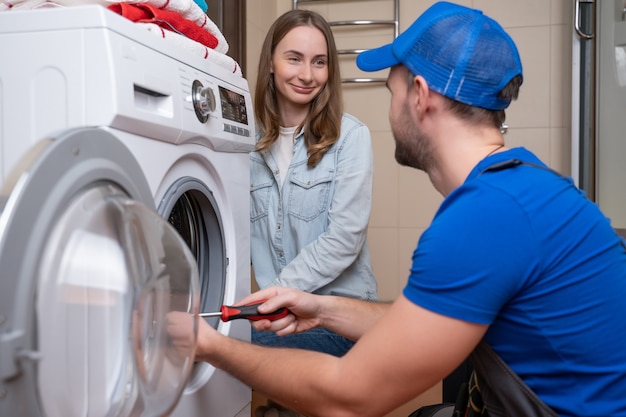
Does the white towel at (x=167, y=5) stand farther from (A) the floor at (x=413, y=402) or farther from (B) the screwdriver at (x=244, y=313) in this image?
(A) the floor at (x=413, y=402)

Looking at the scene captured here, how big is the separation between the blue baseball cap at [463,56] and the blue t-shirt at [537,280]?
0.52 feet

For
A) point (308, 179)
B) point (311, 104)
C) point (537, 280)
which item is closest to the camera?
point (537, 280)

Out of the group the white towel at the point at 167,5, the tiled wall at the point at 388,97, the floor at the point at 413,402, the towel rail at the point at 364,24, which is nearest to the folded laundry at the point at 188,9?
the white towel at the point at 167,5

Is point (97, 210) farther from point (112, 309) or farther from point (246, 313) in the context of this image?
point (246, 313)

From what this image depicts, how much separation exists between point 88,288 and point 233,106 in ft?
2.20

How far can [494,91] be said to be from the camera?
106 centimetres

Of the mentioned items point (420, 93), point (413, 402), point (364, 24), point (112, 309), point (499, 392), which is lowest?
point (413, 402)

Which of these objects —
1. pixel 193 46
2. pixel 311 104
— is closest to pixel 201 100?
pixel 193 46

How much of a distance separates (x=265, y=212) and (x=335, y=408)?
2.85 feet

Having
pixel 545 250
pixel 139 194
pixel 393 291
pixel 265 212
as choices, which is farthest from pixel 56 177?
pixel 393 291

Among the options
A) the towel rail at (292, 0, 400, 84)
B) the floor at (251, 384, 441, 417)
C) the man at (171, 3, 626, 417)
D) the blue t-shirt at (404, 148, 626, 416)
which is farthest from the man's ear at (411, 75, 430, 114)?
the towel rail at (292, 0, 400, 84)

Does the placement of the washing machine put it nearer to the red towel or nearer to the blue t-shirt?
the red towel

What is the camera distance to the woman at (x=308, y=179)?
171cm

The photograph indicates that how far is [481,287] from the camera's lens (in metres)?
0.87
